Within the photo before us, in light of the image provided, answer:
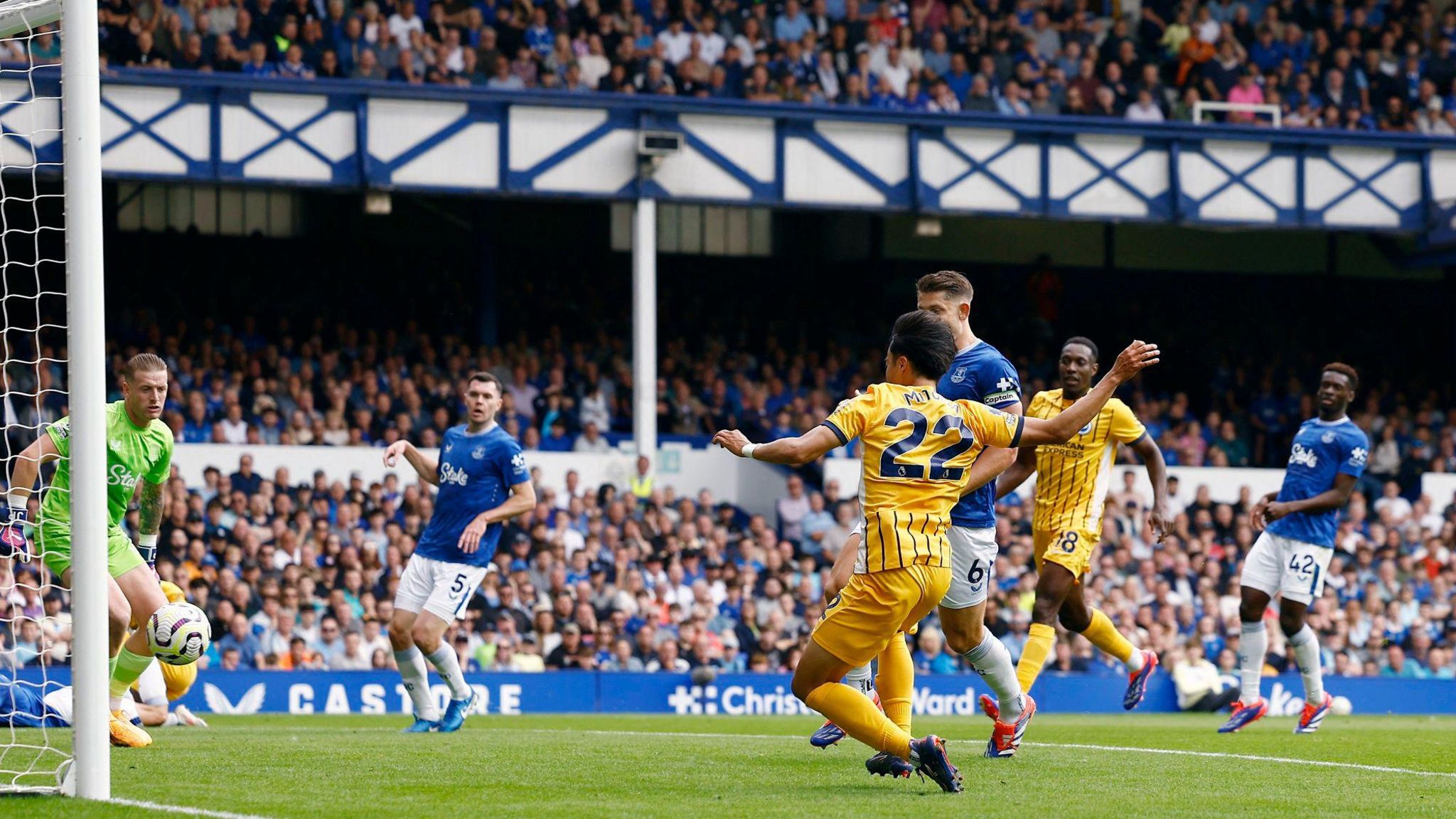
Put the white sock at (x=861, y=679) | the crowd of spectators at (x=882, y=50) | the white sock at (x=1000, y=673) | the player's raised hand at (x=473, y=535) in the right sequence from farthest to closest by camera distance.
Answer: the crowd of spectators at (x=882, y=50)
the player's raised hand at (x=473, y=535)
the white sock at (x=861, y=679)
the white sock at (x=1000, y=673)

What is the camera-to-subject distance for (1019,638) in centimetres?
2073

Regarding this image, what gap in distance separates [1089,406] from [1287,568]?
21.1ft

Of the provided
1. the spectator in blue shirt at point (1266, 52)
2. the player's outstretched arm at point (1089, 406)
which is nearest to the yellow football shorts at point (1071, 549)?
the player's outstretched arm at point (1089, 406)

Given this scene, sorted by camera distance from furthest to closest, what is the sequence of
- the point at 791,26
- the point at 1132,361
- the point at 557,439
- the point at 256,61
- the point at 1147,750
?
the point at 791,26, the point at 557,439, the point at 256,61, the point at 1147,750, the point at 1132,361

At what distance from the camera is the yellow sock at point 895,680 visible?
8.49 meters

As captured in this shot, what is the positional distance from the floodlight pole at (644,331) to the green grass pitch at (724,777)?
10.6 metres

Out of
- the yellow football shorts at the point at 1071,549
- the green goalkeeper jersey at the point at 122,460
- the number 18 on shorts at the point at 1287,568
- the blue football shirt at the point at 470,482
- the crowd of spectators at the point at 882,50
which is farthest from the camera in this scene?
the crowd of spectators at the point at 882,50

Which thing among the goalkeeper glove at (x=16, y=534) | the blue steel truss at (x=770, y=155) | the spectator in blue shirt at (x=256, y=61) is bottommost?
the goalkeeper glove at (x=16, y=534)

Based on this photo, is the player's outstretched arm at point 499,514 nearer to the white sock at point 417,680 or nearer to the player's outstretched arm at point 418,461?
the player's outstretched arm at point 418,461

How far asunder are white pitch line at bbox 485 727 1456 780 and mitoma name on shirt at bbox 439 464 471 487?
1.81 metres

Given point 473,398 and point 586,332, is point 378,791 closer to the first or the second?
point 473,398

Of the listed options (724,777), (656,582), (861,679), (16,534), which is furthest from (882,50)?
(724,777)

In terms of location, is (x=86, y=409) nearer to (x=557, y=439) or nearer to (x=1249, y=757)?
(x=1249, y=757)

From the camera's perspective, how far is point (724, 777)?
858 cm
